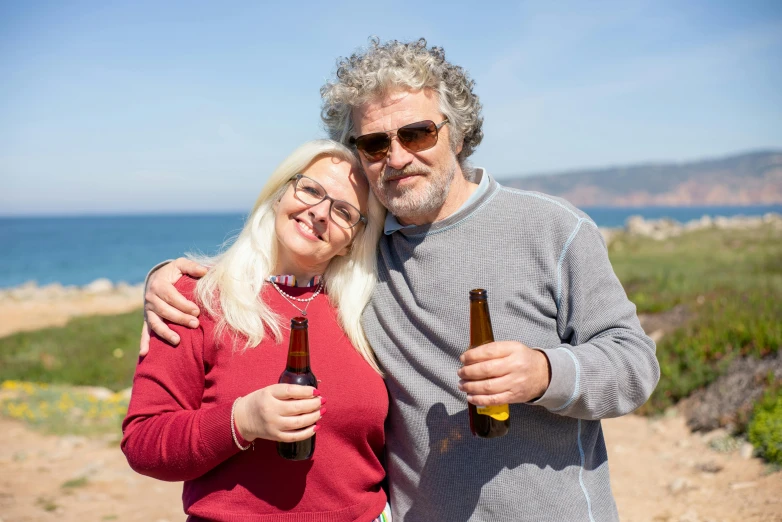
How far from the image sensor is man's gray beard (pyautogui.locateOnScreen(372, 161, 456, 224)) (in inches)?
112

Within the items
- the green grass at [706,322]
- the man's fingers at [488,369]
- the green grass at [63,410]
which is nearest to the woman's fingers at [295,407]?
the man's fingers at [488,369]

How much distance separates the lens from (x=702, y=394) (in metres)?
6.79

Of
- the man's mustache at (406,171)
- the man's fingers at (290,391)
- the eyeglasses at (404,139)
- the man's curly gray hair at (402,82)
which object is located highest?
the man's curly gray hair at (402,82)

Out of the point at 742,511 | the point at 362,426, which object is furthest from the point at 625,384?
the point at 742,511

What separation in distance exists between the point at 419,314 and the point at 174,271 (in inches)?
47.2

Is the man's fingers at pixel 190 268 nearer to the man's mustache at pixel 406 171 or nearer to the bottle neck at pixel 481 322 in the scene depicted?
the man's mustache at pixel 406 171

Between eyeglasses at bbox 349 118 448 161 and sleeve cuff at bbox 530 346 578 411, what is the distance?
1.16m

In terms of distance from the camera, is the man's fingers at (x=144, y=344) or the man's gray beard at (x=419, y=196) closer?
the man's fingers at (x=144, y=344)

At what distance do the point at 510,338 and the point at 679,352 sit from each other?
18.6 ft

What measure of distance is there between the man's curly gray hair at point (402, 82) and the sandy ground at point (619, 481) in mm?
3756

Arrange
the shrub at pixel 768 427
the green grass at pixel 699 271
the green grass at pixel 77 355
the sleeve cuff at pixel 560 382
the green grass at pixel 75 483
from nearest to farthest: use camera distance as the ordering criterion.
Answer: the sleeve cuff at pixel 560 382 → the shrub at pixel 768 427 → the green grass at pixel 75 483 → the green grass at pixel 699 271 → the green grass at pixel 77 355

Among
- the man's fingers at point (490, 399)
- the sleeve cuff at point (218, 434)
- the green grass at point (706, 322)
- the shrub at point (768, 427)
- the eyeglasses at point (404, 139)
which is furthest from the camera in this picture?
the green grass at point (706, 322)

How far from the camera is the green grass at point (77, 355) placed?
37.1ft

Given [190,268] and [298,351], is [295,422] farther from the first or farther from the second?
[190,268]
